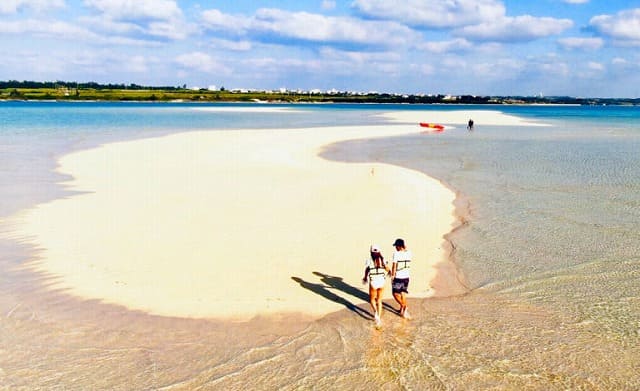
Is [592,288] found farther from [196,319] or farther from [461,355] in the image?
[196,319]

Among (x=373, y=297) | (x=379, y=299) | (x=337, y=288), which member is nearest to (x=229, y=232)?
(x=337, y=288)

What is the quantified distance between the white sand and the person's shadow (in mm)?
72

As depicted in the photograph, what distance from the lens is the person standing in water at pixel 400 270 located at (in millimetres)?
11430

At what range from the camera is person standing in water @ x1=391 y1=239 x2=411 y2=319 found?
1143 centimetres

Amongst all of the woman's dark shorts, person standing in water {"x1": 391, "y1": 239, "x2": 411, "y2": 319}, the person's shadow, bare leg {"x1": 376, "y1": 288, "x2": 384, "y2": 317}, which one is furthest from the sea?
the woman's dark shorts

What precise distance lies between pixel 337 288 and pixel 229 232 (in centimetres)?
571

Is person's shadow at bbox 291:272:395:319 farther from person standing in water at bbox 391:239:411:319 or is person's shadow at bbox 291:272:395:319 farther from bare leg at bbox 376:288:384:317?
person standing in water at bbox 391:239:411:319

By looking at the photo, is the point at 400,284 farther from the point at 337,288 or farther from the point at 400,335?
the point at 337,288

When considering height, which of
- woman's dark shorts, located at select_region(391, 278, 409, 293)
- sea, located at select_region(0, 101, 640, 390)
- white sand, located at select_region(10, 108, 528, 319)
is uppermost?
woman's dark shorts, located at select_region(391, 278, 409, 293)

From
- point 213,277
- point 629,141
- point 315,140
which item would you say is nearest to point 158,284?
point 213,277

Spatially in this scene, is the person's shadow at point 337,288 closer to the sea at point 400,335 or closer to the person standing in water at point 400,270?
the sea at point 400,335

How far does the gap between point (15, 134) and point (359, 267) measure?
5382 centimetres

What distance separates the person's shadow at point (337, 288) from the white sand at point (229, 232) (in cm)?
7

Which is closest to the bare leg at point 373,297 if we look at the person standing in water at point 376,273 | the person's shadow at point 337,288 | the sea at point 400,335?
the person standing in water at point 376,273
